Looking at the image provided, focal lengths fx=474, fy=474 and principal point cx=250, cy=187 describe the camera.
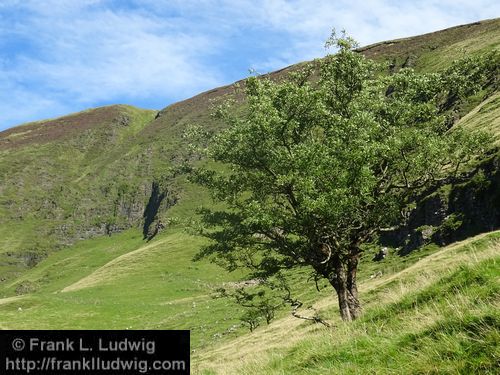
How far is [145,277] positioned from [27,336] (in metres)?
95.4

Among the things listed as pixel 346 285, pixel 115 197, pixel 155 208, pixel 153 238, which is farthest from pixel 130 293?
pixel 115 197

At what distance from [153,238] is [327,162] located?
127 m

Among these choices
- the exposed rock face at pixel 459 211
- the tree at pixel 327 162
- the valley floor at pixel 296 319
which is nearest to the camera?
the valley floor at pixel 296 319

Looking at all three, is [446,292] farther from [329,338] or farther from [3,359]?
[3,359]

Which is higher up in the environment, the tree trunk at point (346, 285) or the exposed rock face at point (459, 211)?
the exposed rock face at point (459, 211)

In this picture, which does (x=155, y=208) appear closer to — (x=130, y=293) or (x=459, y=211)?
(x=130, y=293)

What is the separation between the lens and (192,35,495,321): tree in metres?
20.4

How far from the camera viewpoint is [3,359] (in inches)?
338

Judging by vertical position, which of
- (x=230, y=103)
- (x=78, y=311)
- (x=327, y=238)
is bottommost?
(x=78, y=311)

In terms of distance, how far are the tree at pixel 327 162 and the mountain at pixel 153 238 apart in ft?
8.35

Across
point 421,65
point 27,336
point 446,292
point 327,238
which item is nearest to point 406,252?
point 327,238

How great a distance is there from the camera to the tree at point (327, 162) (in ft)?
66.8

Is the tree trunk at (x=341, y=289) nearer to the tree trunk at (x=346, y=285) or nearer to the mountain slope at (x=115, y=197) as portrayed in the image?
the tree trunk at (x=346, y=285)

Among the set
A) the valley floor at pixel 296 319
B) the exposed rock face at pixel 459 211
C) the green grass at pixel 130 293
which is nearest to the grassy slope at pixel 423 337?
the valley floor at pixel 296 319
